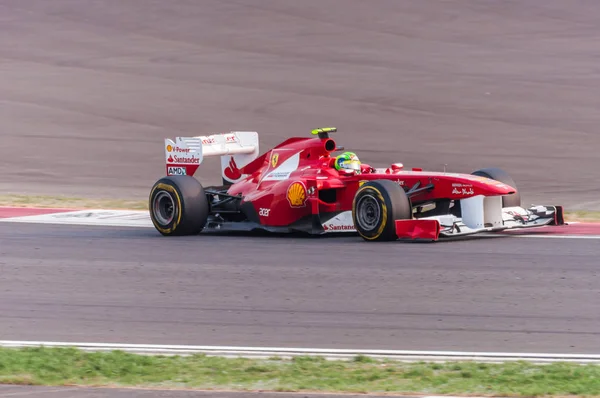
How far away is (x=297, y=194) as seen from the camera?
14.4m

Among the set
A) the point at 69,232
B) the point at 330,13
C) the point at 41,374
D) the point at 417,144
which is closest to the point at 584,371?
the point at 41,374

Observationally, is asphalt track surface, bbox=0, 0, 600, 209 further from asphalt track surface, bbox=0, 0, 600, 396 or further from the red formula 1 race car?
the red formula 1 race car

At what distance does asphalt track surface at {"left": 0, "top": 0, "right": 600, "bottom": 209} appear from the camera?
986 inches

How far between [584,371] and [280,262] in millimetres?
5664

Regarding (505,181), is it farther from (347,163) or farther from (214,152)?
(214,152)

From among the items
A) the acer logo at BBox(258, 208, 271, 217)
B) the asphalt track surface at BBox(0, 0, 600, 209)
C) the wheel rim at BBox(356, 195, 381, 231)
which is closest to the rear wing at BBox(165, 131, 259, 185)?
the acer logo at BBox(258, 208, 271, 217)

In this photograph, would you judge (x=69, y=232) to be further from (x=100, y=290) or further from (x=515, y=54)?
(x=515, y=54)

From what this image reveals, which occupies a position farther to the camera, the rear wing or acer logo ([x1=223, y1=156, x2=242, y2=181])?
acer logo ([x1=223, y1=156, x2=242, y2=181])

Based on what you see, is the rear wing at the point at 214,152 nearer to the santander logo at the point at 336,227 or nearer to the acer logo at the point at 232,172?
the acer logo at the point at 232,172

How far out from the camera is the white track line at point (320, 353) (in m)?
7.45

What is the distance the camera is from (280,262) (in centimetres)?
1220

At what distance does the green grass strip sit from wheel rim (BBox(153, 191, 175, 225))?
25.3 ft

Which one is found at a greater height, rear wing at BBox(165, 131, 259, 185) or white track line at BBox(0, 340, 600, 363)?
rear wing at BBox(165, 131, 259, 185)

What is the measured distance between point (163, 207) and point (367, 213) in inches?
121
